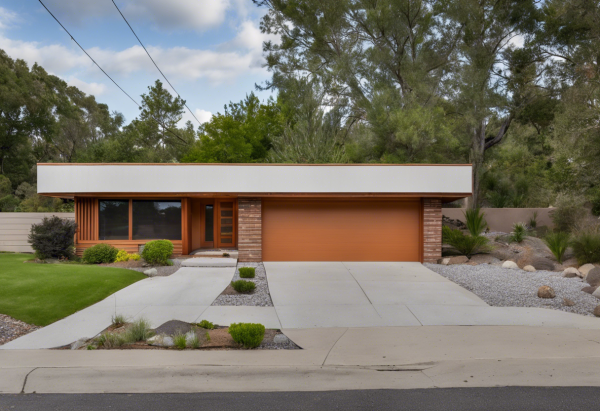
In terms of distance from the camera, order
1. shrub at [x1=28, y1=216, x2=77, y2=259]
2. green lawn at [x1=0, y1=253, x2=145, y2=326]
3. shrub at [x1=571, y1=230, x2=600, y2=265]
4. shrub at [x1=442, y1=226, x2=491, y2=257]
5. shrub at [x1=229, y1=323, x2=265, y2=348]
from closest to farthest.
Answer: shrub at [x1=229, y1=323, x2=265, y2=348]
green lawn at [x1=0, y1=253, x2=145, y2=326]
shrub at [x1=571, y1=230, x2=600, y2=265]
shrub at [x1=28, y1=216, x2=77, y2=259]
shrub at [x1=442, y1=226, x2=491, y2=257]

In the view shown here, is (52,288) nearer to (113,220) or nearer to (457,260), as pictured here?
(113,220)

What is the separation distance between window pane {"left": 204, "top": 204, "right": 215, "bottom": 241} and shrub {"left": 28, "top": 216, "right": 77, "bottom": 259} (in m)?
4.32

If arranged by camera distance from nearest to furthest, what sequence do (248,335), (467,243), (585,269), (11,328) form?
(248,335) → (11,328) → (585,269) → (467,243)

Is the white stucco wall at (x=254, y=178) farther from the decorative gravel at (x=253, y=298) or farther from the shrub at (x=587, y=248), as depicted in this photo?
the decorative gravel at (x=253, y=298)

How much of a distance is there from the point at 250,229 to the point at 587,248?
9.90 m

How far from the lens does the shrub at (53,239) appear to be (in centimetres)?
1252

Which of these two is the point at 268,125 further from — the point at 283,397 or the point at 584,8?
the point at 283,397

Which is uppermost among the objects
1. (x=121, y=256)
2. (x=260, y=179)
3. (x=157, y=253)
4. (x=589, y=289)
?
(x=260, y=179)

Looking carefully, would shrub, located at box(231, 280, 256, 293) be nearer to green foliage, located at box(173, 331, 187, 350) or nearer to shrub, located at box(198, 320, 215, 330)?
shrub, located at box(198, 320, 215, 330)

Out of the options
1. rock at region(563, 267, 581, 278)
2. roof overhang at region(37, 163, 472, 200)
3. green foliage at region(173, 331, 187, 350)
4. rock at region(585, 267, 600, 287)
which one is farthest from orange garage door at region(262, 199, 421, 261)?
green foliage at region(173, 331, 187, 350)

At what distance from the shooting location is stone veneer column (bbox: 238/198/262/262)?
13.2 meters

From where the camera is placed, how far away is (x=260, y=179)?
12.9 m

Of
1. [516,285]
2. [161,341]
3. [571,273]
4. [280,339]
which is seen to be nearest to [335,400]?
[280,339]

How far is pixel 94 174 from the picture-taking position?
1284cm
